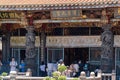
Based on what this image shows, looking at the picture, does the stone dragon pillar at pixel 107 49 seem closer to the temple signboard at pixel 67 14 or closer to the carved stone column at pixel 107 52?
the carved stone column at pixel 107 52

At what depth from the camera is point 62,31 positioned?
83.8 ft

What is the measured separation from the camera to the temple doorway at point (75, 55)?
83.6 feet

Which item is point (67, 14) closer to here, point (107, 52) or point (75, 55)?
point (107, 52)

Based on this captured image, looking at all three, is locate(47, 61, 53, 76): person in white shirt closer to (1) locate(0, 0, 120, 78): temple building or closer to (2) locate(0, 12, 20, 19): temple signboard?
(1) locate(0, 0, 120, 78): temple building

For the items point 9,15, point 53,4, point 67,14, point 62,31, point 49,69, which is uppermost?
point 53,4

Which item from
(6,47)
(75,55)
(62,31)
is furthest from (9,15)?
(75,55)

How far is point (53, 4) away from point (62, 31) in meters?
4.01

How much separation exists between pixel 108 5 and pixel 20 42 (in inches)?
297

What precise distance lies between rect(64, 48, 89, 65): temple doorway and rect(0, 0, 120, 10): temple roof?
13.9 ft

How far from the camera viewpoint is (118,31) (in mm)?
23891

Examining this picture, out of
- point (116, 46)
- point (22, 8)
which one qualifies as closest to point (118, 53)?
point (116, 46)

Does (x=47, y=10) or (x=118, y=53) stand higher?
(x=47, y=10)

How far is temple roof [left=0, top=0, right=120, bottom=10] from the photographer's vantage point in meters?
20.8

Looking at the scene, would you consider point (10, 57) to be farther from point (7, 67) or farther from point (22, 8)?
point (22, 8)
